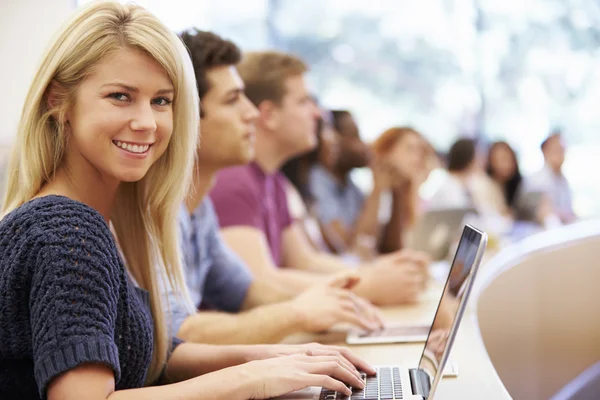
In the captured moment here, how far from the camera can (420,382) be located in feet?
4.10

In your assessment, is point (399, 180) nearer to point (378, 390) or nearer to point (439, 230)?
point (439, 230)

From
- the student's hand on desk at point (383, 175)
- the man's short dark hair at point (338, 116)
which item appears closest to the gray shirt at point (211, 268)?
the student's hand on desk at point (383, 175)

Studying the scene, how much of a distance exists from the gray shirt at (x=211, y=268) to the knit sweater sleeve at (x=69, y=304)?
86cm

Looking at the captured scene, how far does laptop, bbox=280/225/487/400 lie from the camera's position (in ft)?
3.49

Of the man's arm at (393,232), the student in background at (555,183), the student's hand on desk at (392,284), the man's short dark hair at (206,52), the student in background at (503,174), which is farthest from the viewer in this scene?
the student in background at (503,174)

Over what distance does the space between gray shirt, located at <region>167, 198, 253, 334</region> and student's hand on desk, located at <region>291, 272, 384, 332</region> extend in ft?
1.06

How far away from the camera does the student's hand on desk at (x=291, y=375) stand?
1100 millimetres

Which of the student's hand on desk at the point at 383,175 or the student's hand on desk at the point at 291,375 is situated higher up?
the student's hand on desk at the point at 383,175

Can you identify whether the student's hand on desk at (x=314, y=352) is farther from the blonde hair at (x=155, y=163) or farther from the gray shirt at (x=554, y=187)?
the gray shirt at (x=554, y=187)

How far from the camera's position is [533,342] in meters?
2.54

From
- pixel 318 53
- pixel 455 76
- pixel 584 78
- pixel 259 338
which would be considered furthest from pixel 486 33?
pixel 259 338

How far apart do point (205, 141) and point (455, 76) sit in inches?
199

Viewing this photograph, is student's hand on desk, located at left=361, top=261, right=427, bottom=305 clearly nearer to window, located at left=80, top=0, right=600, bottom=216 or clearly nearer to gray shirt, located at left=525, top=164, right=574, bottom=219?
gray shirt, located at left=525, top=164, right=574, bottom=219

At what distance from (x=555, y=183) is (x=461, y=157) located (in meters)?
0.88
